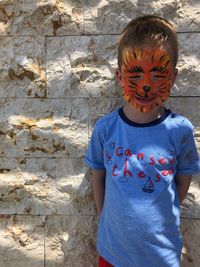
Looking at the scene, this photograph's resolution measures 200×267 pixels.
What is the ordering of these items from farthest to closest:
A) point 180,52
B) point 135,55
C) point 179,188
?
point 180,52, point 179,188, point 135,55

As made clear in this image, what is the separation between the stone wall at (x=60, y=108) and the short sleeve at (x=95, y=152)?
15cm

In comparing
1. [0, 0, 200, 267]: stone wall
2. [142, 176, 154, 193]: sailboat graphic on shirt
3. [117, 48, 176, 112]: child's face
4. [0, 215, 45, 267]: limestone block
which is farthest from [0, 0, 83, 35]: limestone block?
[0, 215, 45, 267]: limestone block

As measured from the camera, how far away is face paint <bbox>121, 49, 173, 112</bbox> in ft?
4.35

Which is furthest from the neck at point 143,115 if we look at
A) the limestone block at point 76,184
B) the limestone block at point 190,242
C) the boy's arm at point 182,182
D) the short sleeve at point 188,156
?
the limestone block at point 190,242

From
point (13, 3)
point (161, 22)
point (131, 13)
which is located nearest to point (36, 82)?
point (13, 3)

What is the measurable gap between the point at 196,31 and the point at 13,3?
72 centimetres

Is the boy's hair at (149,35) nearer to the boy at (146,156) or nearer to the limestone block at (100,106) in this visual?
the boy at (146,156)

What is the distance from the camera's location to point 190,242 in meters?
1.66

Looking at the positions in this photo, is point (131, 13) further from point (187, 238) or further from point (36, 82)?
point (187, 238)

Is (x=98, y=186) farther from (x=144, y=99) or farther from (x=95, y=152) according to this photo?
(x=144, y=99)

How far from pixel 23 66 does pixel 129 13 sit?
1.52 feet

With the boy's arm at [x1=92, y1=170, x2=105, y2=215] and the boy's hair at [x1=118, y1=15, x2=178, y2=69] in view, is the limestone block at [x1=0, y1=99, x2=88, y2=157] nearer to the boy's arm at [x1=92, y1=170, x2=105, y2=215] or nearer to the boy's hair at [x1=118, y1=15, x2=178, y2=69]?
the boy's arm at [x1=92, y1=170, x2=105, y2=215]

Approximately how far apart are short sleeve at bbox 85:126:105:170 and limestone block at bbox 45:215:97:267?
0.28 meters

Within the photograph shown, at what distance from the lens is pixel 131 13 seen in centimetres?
159
